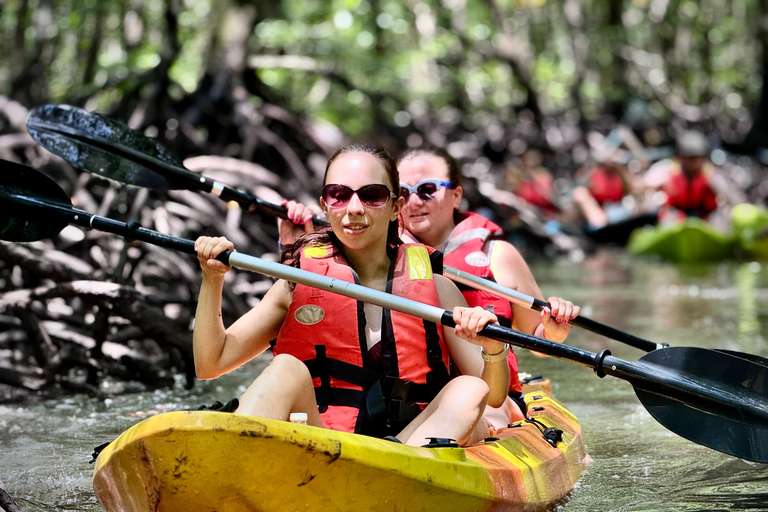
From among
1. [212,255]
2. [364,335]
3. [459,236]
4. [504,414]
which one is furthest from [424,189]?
[212,255]

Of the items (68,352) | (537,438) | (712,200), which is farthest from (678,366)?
(712,200)

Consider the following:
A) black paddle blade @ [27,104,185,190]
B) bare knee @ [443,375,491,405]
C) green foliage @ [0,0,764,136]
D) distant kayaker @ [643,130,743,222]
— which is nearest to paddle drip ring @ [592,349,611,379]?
bare knee @ [443,375,491,405]

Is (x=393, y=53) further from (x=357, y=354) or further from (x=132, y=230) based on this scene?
(x=357, y=354)

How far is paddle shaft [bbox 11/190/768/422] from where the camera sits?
276 centimetres

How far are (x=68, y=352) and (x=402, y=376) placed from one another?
2.46m

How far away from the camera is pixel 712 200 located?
13.3m

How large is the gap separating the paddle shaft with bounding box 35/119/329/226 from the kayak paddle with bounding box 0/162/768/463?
0.92 m

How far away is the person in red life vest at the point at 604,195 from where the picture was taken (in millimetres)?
14703

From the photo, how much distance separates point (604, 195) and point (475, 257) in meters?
11.6

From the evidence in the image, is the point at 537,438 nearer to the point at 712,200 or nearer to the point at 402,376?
the point at 402,376

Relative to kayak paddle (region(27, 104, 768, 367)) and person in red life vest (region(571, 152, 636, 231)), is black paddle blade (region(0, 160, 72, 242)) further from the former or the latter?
person in red life vest (region(571, 152, 636, 231))

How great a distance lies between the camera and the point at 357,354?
281 centimetres

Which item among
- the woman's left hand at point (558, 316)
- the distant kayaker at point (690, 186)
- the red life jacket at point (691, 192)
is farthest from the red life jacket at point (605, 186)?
the woman's left hand at point (558, 316)

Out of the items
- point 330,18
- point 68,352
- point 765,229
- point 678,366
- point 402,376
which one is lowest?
point 68,352
